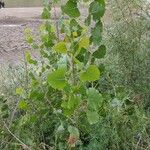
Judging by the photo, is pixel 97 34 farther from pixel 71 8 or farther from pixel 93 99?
pixel 93 99

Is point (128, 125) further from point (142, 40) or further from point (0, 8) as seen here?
point (0, 8)

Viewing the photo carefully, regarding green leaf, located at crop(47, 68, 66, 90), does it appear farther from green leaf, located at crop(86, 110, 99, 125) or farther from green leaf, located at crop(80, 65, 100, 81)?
green leaf, located at crop(86, 110, 99, 125)

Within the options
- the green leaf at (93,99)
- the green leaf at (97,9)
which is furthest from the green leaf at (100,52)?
the green leaf at (93,99)

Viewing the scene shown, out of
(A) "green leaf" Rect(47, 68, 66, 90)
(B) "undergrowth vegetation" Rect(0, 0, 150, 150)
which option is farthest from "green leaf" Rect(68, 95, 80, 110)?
(A) "green leaf" Rect(47, 68, 66, 90)

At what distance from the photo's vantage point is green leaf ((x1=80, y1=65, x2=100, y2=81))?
2.65 metres

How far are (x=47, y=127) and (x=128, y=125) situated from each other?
1.78 ft

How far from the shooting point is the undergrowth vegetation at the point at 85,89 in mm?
2832

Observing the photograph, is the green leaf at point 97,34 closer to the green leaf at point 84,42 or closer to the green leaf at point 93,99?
the green leaf at point 84,42

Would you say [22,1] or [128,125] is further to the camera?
[22,1]

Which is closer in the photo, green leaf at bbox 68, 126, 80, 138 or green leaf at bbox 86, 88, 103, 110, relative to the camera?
green leaf at bbox 86, 88, 103, 110

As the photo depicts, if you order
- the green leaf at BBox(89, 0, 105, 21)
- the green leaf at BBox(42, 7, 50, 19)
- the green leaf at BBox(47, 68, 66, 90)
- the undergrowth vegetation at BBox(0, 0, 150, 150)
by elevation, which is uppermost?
the green leaf at BBox(89, 0, 105, 21)

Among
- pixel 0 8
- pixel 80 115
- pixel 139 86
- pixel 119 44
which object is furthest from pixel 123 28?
pixel 0 8

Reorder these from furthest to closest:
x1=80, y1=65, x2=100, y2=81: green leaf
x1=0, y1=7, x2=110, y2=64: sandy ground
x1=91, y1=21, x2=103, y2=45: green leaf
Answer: x1=0, y1=7, x2=110, y2=64: sandy ground → x1=91, y1=21, x2=103, y2=45: green leaf → x1=80, y1=65, x2=100, y2=81: green leaf

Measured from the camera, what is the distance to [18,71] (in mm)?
4578
